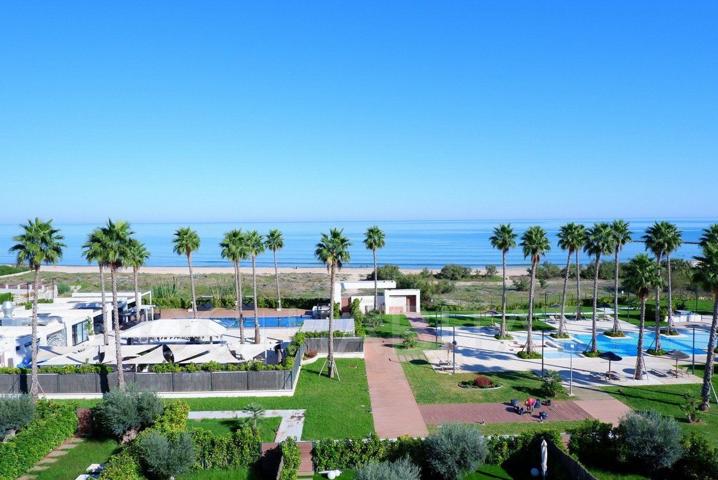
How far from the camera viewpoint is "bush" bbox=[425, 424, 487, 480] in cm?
1673

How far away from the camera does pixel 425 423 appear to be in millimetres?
22594

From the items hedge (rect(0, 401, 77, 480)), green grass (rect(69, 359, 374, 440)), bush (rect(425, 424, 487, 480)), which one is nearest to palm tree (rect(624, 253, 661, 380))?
green grass (rect(69, 359, 374, 440))

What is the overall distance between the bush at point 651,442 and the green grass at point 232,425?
13192 mm

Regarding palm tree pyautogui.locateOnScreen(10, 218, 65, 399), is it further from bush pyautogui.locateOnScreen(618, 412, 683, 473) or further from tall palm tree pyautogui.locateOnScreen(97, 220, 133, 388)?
bush pyautogui.locateOnScreen(618, 412, 683, 473)

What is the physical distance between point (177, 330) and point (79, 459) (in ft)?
40.4

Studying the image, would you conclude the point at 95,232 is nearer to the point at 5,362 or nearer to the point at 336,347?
the point at 5,362

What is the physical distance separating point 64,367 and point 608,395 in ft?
90.9

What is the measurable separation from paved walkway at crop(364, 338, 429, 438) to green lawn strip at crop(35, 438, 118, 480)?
35.5ft

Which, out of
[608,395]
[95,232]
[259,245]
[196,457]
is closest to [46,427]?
[196,457]

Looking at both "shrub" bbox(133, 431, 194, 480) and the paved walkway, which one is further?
the paved walkway

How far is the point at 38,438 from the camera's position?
19.2 m

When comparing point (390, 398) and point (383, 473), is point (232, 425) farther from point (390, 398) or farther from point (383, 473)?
point (383, 473)

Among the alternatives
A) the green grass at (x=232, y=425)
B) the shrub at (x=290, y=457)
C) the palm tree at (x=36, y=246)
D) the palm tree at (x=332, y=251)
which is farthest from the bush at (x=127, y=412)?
the palm tree at (x=332, y=251)

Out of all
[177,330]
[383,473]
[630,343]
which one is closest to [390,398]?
[383,473]
